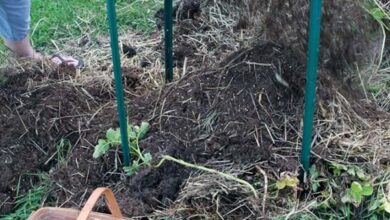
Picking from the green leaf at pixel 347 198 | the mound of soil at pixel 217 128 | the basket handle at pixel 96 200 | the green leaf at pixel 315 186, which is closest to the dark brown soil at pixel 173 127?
the mound of soil at pixel 217 128

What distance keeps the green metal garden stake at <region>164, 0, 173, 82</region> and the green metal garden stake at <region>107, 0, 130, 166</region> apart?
2.11ft

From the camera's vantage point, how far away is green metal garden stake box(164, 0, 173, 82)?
3.35 meters

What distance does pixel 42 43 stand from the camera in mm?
4449

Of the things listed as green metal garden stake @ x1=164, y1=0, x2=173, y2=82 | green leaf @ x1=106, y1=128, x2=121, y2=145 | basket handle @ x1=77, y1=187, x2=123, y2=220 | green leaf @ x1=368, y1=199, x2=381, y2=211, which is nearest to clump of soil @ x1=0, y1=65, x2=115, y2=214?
green leaf @ x1=106, y1=128, x2=121, y2=145

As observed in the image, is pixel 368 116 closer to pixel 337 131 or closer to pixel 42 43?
pixel 337 131

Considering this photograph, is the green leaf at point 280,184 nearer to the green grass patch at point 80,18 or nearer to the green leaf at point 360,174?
the green leaf at point 360,174

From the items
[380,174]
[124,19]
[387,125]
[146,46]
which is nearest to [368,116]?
[387,125]

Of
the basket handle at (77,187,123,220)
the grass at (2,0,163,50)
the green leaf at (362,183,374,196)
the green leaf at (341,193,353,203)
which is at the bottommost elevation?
the green leaf at (341,193,353,203)

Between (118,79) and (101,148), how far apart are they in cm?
36

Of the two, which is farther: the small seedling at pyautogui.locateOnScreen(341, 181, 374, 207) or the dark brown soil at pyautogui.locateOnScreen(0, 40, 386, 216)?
the dark brown soil at pyautogui.locateOnScreen(0, 40, 386, 216)

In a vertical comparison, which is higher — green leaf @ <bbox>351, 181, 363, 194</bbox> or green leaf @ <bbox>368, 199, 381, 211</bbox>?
green leaf @ <bbox>351, 181, 363, 194</bbox>

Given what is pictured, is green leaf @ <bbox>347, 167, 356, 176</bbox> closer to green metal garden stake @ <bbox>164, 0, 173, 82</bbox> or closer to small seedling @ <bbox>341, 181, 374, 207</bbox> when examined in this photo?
small seedling @ <bbox>341, 181, 374, 207</bbox>

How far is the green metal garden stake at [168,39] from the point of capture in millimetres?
3350

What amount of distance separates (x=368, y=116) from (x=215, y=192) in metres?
0.81
